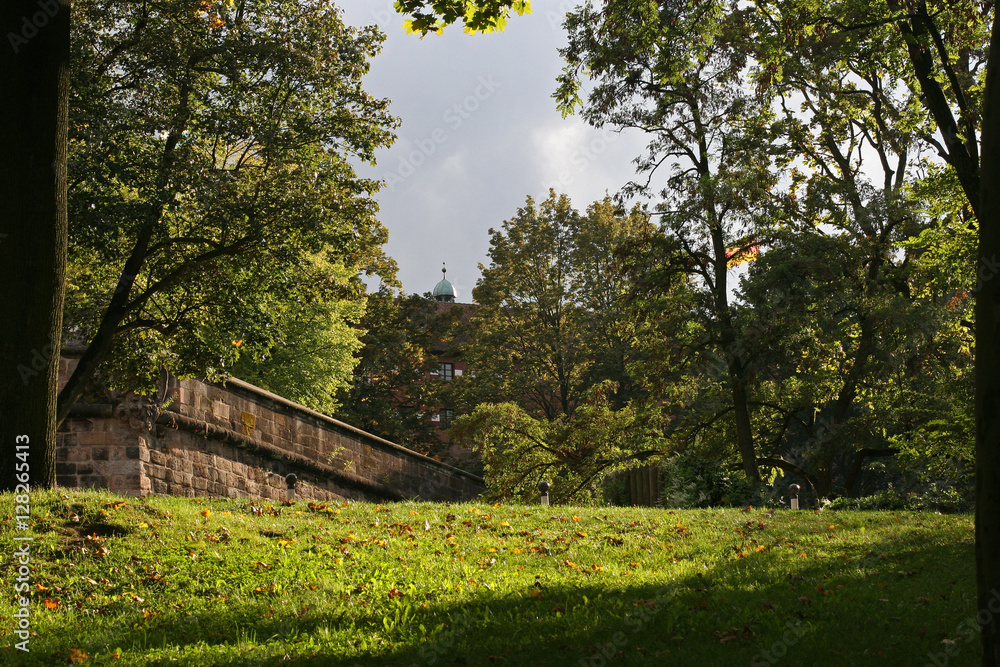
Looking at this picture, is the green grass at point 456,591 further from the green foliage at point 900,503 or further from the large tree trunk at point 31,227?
the green foliage at point 900,503

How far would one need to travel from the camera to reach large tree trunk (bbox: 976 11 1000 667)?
4062 mm

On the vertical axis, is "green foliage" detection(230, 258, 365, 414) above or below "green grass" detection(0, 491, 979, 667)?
above

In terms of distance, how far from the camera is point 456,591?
6992 millimetres

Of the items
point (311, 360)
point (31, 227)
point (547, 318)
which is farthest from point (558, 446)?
point (31, 227)

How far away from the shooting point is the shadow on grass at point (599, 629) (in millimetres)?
5621

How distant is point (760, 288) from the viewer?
16.9 m

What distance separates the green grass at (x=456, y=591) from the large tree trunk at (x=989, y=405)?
1.81 m

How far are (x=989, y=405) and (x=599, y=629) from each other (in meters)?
3.16

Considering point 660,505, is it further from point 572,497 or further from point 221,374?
point 221,374

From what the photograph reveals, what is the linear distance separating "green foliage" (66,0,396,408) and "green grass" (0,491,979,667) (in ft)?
13.7

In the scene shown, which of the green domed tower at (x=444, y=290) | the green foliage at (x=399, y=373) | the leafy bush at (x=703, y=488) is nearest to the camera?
the leafy bush at (x=703, y=488)

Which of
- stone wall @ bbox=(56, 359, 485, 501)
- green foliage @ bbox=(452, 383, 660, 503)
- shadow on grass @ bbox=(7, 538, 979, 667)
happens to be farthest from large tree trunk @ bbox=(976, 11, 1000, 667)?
green foliage @ bbox=(452, 383, 660, 503)

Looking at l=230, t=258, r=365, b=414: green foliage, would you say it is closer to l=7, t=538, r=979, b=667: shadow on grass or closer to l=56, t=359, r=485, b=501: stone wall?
l=56, t=359, r=485, b=501: stone wall

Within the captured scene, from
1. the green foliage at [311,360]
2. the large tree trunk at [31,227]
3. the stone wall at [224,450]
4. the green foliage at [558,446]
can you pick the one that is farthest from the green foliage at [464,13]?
the green foliage at [311,360]
